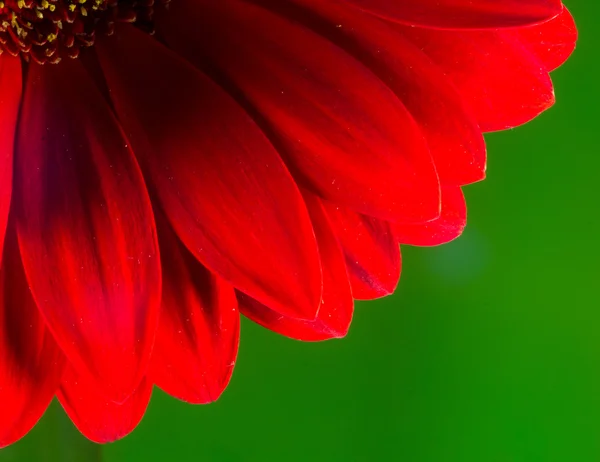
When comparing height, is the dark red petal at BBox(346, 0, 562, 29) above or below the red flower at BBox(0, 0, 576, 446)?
above

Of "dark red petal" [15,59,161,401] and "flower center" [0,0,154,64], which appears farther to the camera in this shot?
"flower center" [0,0,154,64]

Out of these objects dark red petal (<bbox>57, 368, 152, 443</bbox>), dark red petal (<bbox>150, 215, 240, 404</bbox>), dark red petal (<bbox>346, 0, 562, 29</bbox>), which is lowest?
dark red petal (<bbox>57, 368, 152, 443</bbox>)

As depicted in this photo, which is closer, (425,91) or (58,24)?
(425,91)

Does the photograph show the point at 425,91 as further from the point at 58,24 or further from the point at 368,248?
the point at 58,24

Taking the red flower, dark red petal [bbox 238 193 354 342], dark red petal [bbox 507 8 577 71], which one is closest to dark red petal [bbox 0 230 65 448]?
the red flower

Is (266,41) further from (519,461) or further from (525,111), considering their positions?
(519,461)

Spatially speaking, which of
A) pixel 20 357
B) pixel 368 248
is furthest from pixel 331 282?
pixel 20 357

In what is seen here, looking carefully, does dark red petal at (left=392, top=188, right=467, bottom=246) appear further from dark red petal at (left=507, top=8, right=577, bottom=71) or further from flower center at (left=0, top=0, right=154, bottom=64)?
flower center at (left=0, top=0, right=154, bottom=64)

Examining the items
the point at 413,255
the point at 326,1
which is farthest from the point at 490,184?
the point at 326,1
